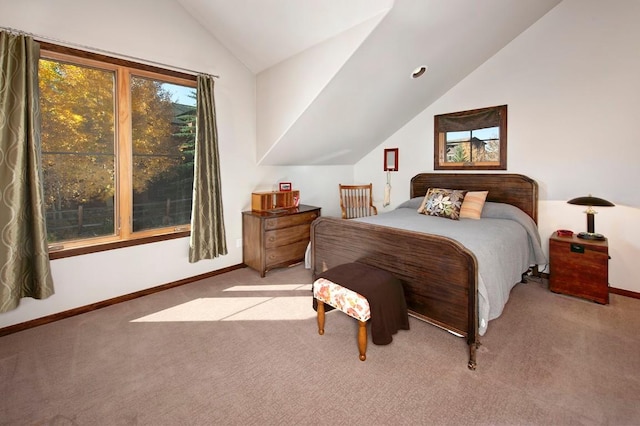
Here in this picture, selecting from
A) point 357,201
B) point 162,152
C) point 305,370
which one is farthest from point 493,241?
point 162,152

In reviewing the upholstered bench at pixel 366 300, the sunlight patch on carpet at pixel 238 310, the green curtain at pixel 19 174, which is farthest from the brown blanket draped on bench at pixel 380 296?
the green curtain at pixel 19 174

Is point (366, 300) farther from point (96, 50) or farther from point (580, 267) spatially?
point (96, 50)

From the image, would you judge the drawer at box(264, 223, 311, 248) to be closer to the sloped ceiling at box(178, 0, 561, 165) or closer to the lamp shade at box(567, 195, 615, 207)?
the sloped ceiling at box(178, 0, 561, 165)

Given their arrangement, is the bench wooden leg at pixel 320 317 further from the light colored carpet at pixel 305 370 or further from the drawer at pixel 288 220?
the drawer at pixel 288 220

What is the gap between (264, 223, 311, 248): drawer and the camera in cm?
379

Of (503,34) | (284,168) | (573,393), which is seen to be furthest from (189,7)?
(573,393)

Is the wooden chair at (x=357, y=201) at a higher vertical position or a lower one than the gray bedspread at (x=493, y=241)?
higher

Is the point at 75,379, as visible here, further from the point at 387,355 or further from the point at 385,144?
the point at 385,144

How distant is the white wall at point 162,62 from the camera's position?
2.60 metres

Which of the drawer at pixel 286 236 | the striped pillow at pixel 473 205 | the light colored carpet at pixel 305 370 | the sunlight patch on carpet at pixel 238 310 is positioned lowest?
the light colored carpet at pixel 305 370

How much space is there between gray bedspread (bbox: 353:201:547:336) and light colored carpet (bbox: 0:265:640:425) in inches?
14.4

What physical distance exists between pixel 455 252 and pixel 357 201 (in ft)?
9.73

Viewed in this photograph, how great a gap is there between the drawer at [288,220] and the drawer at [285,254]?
0.26 metres

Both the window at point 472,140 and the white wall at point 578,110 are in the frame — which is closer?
the white wall at point 578,110
